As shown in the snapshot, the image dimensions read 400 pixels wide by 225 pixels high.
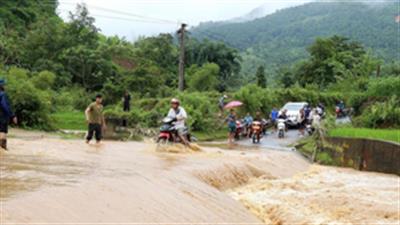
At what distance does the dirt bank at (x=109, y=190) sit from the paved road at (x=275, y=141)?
1084 cm

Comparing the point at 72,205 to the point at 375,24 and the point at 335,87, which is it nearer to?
the point at 335,87

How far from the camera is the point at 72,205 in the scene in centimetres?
666

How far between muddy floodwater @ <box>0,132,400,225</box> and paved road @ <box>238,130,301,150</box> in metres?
7.12

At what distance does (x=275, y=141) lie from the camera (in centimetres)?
2678

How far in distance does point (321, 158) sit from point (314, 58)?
42705 mm

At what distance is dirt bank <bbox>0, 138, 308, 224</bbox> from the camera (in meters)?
6.44

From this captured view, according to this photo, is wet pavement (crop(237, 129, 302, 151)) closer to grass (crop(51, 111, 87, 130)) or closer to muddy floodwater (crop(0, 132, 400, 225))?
muddy floodwater (crop(0, 132, 400, 225))

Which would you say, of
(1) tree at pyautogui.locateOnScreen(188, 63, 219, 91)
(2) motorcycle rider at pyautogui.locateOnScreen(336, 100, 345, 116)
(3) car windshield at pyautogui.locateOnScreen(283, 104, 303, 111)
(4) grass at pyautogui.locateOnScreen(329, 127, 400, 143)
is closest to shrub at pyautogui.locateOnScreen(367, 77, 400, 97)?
(3) car windshield at pyautogui.locateOnScreen(283, 104, 303, 111)

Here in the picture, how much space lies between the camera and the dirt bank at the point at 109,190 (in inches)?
253

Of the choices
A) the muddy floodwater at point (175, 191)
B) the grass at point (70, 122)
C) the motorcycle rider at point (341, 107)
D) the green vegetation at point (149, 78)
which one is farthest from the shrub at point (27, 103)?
the motorcycle rider at point (341, 107)

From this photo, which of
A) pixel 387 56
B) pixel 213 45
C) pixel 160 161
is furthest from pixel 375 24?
pixel 160 161

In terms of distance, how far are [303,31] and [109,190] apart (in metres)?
122

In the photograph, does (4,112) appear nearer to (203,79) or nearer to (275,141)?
(275,141)

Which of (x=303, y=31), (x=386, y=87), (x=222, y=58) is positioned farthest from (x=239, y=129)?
(x=303, y=31)
